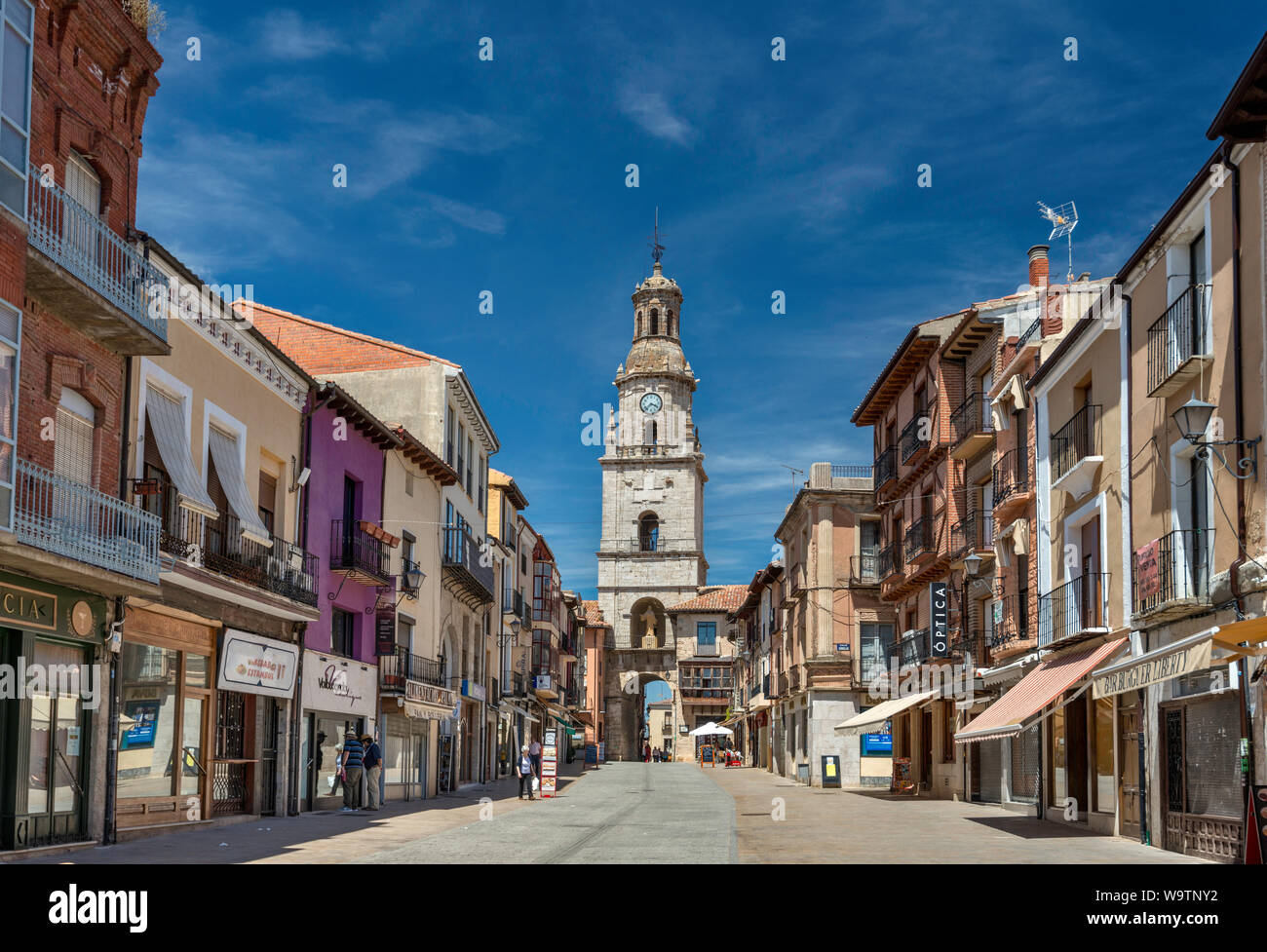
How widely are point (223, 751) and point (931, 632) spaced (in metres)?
19.3

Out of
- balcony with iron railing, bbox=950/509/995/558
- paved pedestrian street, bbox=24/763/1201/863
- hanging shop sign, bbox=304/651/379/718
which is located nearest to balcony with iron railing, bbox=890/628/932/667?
balcony with iron railing, bbox=950/509/995/558

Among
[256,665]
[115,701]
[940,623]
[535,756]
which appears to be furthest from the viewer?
[535,756]

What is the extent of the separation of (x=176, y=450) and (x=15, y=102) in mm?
6391

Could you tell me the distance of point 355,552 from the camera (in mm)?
27797

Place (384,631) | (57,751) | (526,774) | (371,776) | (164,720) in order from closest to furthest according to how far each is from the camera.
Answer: (57,751)
(164,720)
(371,776)
(384,631)
(526,774)

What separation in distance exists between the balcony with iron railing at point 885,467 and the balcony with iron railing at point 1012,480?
10484 millimetres

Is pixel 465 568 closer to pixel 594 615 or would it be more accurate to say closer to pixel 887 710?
pixel 887 710

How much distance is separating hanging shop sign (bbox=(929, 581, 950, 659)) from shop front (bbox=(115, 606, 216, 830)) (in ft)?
64.0

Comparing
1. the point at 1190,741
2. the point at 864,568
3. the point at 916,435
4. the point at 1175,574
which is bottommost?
the point at 1190,741

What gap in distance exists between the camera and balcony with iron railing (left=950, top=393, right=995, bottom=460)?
31.2 metres

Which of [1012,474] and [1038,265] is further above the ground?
[1038,265]

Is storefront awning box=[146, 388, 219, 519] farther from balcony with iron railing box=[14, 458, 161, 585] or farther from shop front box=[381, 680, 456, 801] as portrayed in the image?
shop front box=[381, 680, 456, 801]

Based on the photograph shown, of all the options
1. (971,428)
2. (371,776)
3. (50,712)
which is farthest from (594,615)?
(50,712)
